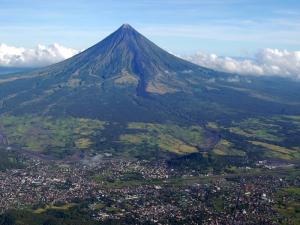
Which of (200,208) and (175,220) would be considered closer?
(175,220)

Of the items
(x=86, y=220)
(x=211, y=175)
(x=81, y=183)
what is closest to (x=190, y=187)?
(x=211, y=175)

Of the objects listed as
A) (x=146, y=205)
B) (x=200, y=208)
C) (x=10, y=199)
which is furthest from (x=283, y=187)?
(x=10, y=199)

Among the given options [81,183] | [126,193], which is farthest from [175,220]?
[81,183]

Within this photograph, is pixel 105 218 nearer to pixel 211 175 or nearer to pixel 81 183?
pixel 81 183

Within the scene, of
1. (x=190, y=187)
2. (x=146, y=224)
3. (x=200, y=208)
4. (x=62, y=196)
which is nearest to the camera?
(x=146, y=224)

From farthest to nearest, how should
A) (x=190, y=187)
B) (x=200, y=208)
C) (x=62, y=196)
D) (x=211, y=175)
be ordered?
(x=211, y=175) < (x=190, y=187) < (x=62, y=196) < (x=200, y=208)

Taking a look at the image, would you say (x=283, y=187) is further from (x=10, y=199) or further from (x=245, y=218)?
(x=10, y=199)

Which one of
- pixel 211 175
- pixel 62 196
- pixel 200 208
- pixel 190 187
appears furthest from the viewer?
pixel 211 175

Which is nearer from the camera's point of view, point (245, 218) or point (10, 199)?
point (245, 218)

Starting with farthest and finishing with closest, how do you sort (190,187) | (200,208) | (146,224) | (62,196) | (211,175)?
(211,175)
(190,187)
(62,196)
(200,208)
(146,224)
